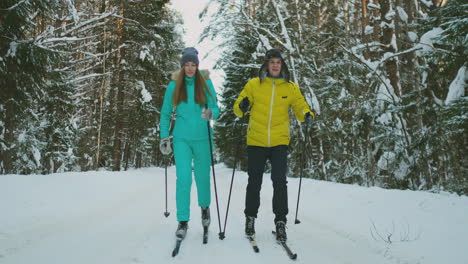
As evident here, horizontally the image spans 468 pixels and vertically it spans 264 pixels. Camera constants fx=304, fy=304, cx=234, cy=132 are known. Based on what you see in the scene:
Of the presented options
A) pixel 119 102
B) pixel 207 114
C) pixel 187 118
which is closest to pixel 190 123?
pixel 187 118

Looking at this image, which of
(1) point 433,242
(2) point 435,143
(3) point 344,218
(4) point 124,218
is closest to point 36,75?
(4) point 124,218

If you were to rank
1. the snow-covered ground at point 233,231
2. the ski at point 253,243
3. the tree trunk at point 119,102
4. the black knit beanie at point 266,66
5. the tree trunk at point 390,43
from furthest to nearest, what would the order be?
the tree trunk at point 119,102 < the tree trunk at point 390,43 < the black knit beanie at point 266,66 < the ski at point 253,243 < the snow-covered ground at point 233,231

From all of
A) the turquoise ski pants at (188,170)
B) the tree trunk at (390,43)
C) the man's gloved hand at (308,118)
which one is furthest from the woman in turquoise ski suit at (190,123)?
the tree trunk at (390,43)

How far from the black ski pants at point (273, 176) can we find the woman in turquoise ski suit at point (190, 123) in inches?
22.7

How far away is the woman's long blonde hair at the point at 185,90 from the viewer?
3906 mm

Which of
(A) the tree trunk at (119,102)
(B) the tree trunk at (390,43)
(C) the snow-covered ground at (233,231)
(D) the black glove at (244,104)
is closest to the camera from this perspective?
(C) the snow-covered ground at (233,231)

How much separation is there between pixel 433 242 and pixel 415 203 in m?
1.64

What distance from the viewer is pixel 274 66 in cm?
393

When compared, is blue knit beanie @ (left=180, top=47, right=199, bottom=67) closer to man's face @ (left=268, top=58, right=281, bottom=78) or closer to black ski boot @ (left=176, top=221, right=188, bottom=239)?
man's face @ (left=268, top=58, right=281, bottom=78)

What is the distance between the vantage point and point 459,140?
716 cm

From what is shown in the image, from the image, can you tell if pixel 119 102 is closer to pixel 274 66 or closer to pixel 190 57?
pixel 190 57

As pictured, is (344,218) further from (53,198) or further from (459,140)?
(53,198)

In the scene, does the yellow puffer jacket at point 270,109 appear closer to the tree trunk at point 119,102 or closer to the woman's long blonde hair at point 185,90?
the woman's long blonde hair at point 185,90

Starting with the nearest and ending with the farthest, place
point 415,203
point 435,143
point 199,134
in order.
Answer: point 199,134
point 415,203
point 435,143
